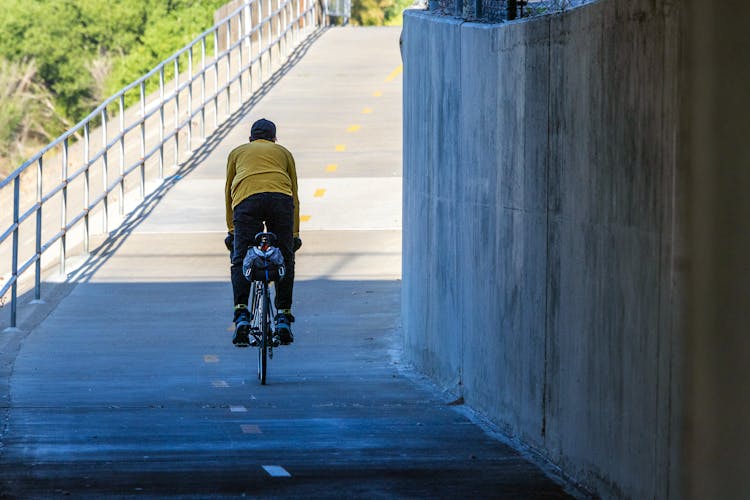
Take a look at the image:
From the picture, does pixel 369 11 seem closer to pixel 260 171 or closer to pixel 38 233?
pixel 38 233

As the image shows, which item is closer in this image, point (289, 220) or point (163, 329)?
point (289, 220)

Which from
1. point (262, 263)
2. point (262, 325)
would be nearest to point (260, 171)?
point (262, 263)

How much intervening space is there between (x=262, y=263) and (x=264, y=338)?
55 cm

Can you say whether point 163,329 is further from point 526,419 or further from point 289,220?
point 526,419

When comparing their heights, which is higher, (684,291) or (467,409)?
(684,291)

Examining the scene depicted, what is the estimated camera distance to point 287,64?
31.1 metres

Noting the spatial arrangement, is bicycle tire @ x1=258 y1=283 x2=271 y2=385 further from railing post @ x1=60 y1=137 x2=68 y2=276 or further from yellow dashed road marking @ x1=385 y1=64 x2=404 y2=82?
yellow dashed road marking @ x1=385 y1=64 x2=404 y2=82

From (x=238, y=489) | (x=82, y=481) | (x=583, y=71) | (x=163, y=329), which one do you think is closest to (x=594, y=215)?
(x=583, y=71)

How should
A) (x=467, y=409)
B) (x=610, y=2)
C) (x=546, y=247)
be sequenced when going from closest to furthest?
(x=610, y=2), (x=546, y=247), (x=467, y=409)

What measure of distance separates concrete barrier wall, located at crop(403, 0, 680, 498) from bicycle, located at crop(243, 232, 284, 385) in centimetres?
109

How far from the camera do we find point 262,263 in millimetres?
10414

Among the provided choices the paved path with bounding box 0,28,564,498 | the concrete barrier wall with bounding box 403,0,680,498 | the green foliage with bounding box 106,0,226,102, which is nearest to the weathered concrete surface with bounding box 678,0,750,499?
the concrete barrier wall with bounding box 403,0,680,498

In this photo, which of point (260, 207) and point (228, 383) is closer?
point (260, 207)

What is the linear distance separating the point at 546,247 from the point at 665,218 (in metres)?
1.96
